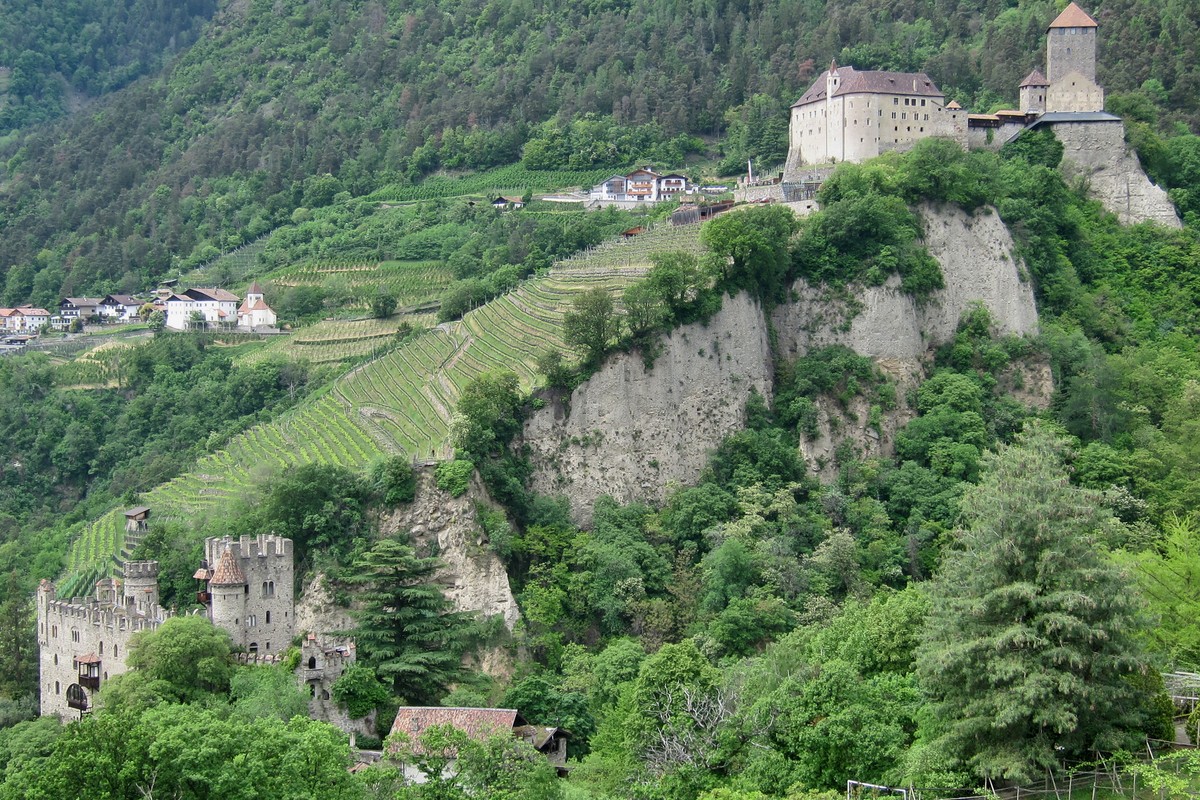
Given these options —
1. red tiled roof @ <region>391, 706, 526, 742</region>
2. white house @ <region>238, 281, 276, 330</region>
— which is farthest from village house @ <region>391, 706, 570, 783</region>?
white house @ <region>238, 281, 276, 330</region>

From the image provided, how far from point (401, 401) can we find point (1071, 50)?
34550 mm

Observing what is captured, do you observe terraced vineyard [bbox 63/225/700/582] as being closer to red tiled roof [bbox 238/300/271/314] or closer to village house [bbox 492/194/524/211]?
red tiled roof [bbox 238/300/271/314]

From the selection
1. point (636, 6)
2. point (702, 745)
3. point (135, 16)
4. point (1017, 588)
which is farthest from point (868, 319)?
point (135, 16)

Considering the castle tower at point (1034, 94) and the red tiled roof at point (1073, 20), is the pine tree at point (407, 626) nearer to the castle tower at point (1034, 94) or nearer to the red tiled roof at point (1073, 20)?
the castle tower at point (1034, 94)

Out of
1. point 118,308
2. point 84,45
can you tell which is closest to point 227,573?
point 118,308

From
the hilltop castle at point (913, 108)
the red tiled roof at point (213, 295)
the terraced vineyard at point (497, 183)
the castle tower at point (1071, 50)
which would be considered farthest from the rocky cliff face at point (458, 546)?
the terraced vineyard at point (497, 183)

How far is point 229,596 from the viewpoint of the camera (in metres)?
47.8

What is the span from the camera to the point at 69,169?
123 m

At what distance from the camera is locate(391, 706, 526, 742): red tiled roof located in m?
43.2

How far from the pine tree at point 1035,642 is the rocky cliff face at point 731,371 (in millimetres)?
24829

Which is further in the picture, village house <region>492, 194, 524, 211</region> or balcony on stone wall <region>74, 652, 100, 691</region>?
village house <region>492, 194, 524, 211</region>

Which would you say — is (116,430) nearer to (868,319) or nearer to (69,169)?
(868,319)

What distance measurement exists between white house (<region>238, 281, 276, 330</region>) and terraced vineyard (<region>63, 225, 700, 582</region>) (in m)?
19.6

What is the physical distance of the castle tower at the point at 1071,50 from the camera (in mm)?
74562
